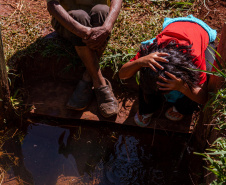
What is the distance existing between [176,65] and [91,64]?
3.34 feet

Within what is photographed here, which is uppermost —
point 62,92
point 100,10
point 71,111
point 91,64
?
point 100,10

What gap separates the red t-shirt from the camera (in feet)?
6.93

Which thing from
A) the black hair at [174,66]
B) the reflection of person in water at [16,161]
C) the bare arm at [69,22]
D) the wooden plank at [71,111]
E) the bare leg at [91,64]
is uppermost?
the bare arm at [69,22]

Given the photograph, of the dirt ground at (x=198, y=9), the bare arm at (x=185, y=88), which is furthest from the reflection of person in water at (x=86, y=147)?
the dirt ground at (x=198, y=9)

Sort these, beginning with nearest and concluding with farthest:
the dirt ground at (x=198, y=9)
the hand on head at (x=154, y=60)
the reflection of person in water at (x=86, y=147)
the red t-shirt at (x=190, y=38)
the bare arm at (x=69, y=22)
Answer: the hand on head at (x=154, y=60), the red t-shirt at (x=190, y=38), the bare arm at (x=69, y=22), the reflection of person in water at (x=86, y=147), the dirt ground at (x=198, y=9)

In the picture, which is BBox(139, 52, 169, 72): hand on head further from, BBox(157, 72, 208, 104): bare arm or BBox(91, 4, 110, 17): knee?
BBox(91, 4, 110, 17): knee

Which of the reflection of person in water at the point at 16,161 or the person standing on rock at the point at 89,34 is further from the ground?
the person standing on rock at the point at 89,34

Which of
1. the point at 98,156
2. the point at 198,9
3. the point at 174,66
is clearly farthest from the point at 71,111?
the point at 198,9

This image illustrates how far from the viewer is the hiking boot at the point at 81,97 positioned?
2805 mm

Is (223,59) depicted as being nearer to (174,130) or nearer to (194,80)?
(194,80)

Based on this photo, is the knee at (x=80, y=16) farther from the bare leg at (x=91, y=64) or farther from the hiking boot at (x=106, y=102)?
the hiking boot at (x=106, y=102)

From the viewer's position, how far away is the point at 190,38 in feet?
7.22

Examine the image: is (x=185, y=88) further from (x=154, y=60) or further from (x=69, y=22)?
(x=69, y=22)

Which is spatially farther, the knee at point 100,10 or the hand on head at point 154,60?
the knee at point 100,10
